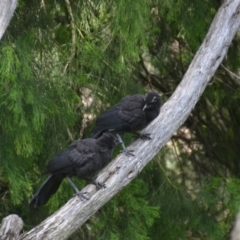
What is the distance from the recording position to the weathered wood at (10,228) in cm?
486

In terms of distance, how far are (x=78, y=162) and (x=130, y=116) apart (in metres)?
0.77

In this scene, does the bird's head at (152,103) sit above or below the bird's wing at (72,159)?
above

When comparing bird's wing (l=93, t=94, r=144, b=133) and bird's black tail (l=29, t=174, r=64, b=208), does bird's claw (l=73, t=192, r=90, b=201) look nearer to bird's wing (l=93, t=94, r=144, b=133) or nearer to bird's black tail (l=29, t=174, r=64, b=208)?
bird's black tail (l=29, t=174, r=64, b=208)

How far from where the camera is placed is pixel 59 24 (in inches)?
292

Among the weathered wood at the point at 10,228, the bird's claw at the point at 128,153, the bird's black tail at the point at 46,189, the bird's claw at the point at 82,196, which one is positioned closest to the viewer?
the weathered wood at the point at 10,228

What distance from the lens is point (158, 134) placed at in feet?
18.9

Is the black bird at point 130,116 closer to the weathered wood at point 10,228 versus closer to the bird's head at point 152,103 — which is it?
the bird's head at point 152,103

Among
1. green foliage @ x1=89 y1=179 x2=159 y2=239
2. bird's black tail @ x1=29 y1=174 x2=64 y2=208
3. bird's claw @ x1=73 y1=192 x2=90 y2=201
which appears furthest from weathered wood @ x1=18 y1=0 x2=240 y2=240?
green foliage @ x1=89 y1=179 x2=159 y2=239

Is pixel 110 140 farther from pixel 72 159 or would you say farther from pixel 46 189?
pixel 46 189

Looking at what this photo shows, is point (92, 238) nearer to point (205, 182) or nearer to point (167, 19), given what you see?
point (205, 182)

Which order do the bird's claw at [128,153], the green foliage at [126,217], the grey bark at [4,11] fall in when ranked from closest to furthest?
the grey bark at [4,11] < the bird's claw at [128,153] < the green foliage at [126,217]

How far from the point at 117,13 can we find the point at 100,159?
1.48 metres

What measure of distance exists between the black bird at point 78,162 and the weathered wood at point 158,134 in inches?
7.1

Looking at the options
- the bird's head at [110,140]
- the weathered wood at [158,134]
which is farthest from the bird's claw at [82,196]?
the bird's head at [110,140]
